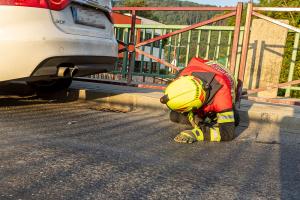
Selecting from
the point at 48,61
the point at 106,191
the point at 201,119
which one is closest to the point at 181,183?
the point at 106,191

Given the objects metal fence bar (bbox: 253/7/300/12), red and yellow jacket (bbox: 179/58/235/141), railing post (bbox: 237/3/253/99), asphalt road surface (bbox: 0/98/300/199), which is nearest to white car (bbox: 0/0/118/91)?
asphalt road surface (bbox: 0/98/300/199)

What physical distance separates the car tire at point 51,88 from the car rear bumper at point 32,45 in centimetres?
122

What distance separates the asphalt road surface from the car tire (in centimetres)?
105

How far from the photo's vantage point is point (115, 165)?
2352 millimetres

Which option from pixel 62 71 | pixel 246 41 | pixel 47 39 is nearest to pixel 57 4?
pixel 47 39

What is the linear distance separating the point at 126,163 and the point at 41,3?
1897 mm

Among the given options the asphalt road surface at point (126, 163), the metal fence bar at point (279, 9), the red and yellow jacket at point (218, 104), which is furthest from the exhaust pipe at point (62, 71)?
the metal fence bar at point (279, 9)

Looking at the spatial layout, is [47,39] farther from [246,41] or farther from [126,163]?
[246,41]

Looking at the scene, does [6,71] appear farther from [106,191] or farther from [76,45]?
[106,191]

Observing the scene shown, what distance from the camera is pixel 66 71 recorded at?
3721mm

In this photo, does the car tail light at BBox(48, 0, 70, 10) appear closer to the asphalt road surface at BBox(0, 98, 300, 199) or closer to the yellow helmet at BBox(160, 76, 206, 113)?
the asphalt road surface at BBox(0, 98, 300, 199)

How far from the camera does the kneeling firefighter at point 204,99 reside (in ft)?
10.4

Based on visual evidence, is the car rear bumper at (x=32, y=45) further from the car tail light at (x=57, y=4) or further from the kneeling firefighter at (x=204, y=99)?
the kneeling firefighter at (x=204, y=99)

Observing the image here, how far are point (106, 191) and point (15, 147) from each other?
3.23 ft
